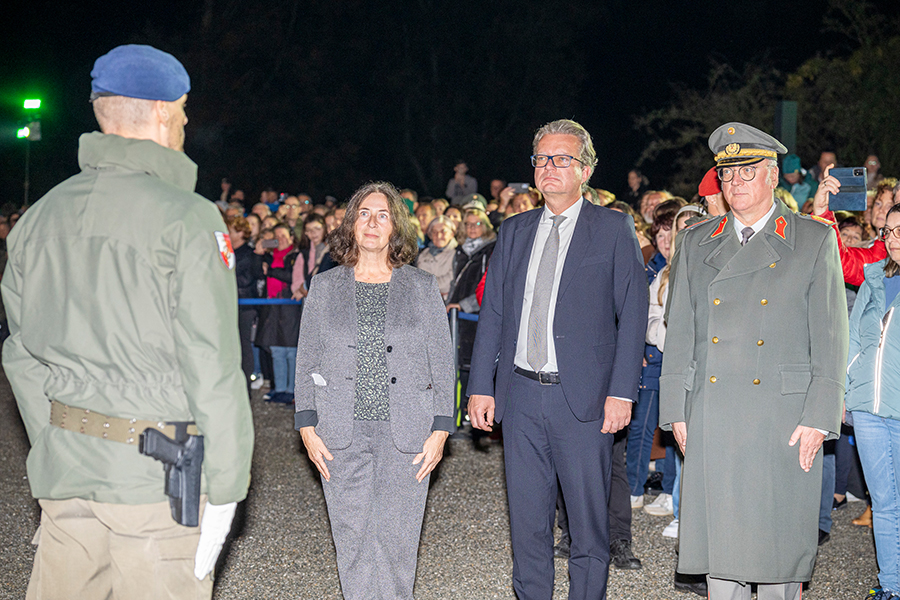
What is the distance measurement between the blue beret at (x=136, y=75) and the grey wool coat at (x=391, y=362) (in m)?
1.69

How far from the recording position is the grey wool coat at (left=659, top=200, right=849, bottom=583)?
12.6ft

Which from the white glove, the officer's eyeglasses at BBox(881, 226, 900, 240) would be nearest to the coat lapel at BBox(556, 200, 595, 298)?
the officer's eyeglasses at BBox(881, 226, 900, 240)

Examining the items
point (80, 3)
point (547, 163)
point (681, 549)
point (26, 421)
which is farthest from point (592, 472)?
point (80, 3)

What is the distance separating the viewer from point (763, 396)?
12.8ft

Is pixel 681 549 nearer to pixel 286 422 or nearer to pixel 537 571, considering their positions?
pixel 537 571

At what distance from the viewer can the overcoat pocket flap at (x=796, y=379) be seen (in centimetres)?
385

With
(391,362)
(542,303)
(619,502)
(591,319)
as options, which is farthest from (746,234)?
(619,502)

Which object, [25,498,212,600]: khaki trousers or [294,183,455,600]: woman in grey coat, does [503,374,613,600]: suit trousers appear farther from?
[25,498,212,600]: khaki trousers

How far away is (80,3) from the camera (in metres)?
34.4

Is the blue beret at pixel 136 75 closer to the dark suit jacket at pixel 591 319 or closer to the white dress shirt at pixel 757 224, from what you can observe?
the dark suit jacket at pixel 591 319

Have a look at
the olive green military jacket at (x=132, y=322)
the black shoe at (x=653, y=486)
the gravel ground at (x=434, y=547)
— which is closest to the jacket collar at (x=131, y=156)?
the olive green military jacket at (x=132, y=322)

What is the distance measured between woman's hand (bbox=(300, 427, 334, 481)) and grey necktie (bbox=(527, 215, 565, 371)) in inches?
41.3

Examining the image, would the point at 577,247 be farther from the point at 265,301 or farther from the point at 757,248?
the point at 265,301

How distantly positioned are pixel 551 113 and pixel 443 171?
4843 mm
